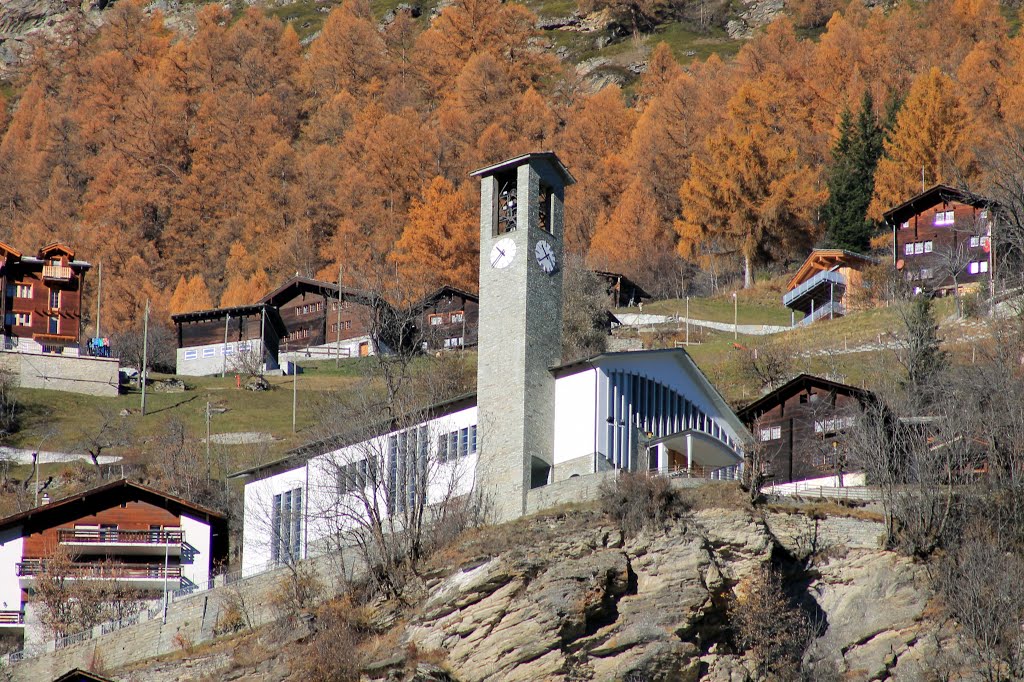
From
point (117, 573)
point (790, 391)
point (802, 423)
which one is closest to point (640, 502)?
point (802, 423)

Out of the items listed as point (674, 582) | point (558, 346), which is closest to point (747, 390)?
point (558, 346)

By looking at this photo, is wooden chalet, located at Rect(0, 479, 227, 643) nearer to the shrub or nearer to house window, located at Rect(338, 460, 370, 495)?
house window, located at Rect(338, 460, 370, 495)

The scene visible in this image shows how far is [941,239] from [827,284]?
7.36m

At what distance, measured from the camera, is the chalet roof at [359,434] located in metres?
45.7

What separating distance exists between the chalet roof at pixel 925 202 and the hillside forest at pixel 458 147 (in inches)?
153

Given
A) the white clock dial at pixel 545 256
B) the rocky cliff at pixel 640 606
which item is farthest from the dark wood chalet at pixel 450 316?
the rocky cliff at pixel 640 606

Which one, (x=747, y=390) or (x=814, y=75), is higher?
(x=814, y=75)

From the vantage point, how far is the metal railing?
268ft

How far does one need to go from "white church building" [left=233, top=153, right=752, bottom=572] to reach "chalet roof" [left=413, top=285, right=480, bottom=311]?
129ft

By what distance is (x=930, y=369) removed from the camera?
53656mm

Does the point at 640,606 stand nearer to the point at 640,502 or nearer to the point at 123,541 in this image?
the point at 640,502

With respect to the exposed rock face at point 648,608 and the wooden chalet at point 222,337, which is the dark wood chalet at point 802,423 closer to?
the exposed rock face at point 648,608

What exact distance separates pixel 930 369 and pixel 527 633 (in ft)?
81.8

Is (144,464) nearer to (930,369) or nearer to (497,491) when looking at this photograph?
(497,491)
